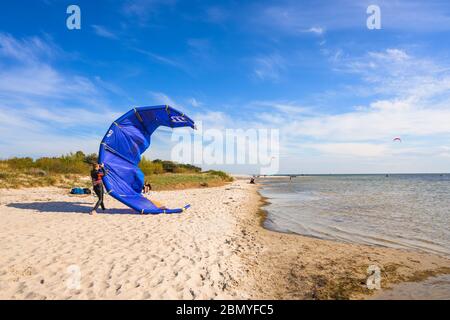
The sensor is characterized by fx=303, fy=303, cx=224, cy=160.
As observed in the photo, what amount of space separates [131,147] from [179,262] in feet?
27.2

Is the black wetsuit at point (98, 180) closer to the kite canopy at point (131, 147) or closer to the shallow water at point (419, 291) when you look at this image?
the kite canopy at point (131, 147)

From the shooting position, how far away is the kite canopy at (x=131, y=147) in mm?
12367

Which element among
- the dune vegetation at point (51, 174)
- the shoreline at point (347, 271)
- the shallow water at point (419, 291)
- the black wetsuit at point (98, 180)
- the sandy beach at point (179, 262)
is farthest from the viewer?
the dune vegetation at point (51, 174)

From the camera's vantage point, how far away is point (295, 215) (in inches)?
595

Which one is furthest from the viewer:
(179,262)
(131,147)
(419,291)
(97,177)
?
(131,147)

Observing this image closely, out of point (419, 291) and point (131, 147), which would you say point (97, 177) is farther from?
point (419, 291)

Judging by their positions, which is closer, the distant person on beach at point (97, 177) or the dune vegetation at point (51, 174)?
the distant person on beach at point (97, 177)

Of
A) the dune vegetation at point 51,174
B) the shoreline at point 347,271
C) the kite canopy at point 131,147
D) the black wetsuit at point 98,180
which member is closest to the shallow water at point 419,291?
the shoreline at point 347,271

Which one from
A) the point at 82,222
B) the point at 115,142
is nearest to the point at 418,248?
the point at 82,222

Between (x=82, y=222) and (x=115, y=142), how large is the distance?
12.6 feet

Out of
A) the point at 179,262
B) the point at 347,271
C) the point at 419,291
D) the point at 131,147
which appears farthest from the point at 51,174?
the point at 419,291

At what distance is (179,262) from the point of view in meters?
6.35

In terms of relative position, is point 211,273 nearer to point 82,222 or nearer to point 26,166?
point 82,222

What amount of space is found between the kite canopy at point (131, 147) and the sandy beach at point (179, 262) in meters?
1.99
